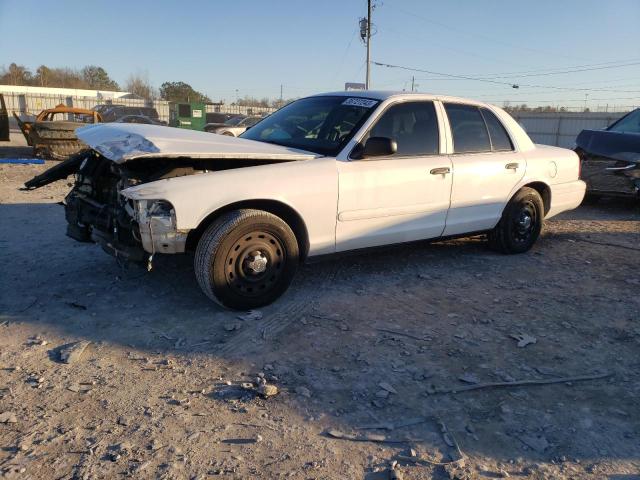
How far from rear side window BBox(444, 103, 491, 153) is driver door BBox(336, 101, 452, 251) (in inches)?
8.8

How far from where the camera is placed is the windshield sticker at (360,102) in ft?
15.1

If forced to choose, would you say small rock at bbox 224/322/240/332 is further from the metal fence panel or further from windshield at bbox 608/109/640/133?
the metal fence panel

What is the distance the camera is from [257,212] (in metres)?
3.83

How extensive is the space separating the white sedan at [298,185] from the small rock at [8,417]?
1.33m

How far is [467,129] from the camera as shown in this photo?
5176mm

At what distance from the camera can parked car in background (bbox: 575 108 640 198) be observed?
8070 millimetres

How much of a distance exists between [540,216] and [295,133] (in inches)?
118

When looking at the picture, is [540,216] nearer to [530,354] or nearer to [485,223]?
[485,223]

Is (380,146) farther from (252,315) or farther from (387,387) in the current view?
(387,387)

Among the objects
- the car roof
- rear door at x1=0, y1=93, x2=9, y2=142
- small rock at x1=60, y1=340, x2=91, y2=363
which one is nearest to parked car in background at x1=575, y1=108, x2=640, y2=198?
the car roof

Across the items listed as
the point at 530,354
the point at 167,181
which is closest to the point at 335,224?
the point at 167,181

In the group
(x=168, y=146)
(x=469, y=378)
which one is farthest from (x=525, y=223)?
(x=168, y=146)

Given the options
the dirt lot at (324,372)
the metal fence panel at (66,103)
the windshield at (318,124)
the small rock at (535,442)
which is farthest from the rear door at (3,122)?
the metal fence panel at (66,103)

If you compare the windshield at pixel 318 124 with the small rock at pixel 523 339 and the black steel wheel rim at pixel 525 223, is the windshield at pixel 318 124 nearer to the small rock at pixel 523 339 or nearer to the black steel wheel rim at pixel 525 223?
the small rock at pixel 523 339
